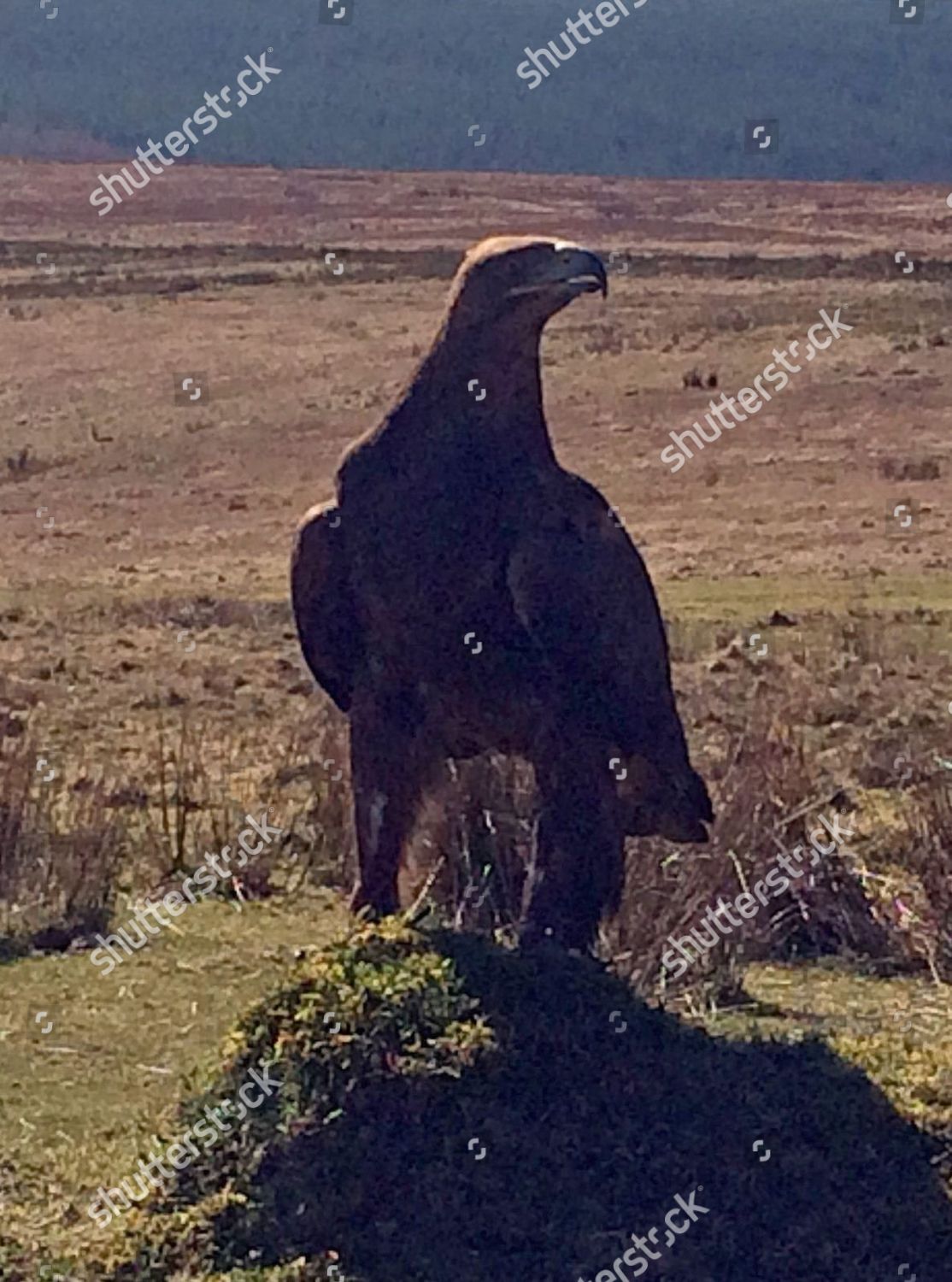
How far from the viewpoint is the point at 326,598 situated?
620 centimetres

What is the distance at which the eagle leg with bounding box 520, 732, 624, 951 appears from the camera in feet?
19.7

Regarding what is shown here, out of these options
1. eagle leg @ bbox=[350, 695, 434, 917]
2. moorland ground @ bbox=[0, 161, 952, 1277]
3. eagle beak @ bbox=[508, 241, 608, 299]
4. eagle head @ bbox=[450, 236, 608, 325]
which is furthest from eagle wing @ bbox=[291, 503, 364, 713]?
moorland ground @ bbox=[0, 161, 952, 1277]

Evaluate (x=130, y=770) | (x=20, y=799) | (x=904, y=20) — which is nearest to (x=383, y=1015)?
(x=20, y=799)

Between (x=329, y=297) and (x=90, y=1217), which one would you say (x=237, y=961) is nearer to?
(x=90, y=1217)

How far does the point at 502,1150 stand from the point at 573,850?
86 cm

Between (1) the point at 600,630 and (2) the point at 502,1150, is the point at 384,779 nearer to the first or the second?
(1) the point at 600,630

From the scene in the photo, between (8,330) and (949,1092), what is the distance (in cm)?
3625

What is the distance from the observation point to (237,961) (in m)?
7.54

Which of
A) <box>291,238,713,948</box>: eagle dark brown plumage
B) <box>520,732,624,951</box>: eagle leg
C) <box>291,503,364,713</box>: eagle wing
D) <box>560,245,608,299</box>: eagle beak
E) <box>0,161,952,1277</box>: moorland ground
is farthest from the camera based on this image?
<box>0,161,952,1277</box>: moorland ground

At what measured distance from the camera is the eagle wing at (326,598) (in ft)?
20.1

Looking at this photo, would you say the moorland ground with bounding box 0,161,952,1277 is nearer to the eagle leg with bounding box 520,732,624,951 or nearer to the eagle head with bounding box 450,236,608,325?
the eagle leg with bounding box 520,732,624,951

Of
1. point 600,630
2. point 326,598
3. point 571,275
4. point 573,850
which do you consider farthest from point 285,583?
point 571,275

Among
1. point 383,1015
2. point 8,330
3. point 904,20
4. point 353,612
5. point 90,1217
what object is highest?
point 904,20

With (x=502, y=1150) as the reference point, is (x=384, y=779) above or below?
above
